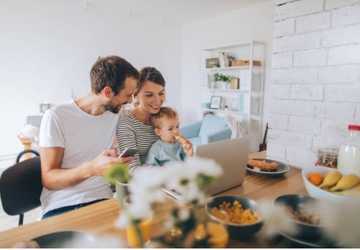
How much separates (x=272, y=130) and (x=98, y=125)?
2.68 feet

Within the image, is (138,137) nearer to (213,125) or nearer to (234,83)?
(213,125)

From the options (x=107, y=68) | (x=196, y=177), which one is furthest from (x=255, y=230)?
(x=107, y=68)

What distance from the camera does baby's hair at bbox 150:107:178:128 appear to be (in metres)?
0.85

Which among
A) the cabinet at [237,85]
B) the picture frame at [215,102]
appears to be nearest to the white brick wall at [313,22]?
the cabinet at [237,85]

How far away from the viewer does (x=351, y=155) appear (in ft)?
2.58

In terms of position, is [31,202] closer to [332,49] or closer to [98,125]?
[98,125]

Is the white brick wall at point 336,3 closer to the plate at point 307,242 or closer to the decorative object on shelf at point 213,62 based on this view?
the plate at point 307,242

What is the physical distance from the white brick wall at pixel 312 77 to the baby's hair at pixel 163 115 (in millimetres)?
632

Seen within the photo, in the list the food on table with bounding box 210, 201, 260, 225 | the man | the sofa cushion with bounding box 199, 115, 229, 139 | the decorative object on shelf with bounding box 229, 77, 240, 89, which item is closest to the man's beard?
the man

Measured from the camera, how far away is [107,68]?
2.89 feet

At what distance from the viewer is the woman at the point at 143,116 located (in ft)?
2.80

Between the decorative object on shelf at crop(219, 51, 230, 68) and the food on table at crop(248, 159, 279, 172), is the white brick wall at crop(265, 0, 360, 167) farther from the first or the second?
the decorative object on shelf at crop(219, 51, 230, 68)

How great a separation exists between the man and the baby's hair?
0.37 feet

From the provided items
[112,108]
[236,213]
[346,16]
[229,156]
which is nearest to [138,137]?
[112,108]
